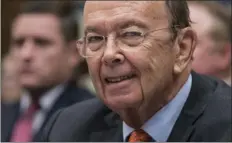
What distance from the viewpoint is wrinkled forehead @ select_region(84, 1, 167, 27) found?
1.59 m

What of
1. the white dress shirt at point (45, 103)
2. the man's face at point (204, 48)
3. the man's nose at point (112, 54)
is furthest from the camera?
the white dress shirt at point (45, 103)

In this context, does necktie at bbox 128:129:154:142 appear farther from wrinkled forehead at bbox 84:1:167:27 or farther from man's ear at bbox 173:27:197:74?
wrinkled forehead at bbox 84:1:167:27

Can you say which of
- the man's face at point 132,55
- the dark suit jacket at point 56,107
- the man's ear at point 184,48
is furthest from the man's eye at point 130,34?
the dark suit jacket at point 56,107

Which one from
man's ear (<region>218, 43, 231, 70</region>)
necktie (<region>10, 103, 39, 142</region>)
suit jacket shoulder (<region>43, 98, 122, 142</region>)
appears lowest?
necktie (<region>10, 103, 39, 142</region>)

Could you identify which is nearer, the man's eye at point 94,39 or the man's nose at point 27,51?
the man's eye at point 94,39

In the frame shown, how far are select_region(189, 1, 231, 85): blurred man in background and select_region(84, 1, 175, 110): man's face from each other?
37.0 inches

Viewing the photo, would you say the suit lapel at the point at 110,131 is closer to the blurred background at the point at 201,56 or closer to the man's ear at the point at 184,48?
the man's ear at the point at 184,48

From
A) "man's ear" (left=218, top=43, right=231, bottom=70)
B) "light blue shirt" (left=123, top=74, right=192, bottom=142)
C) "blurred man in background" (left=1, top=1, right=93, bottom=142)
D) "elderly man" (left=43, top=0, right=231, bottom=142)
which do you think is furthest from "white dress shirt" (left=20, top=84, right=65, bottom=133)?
"light blue shirt" (left=123, top=74, right=192, bottom=142)

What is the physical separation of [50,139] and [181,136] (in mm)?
500

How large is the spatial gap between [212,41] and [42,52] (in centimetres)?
86

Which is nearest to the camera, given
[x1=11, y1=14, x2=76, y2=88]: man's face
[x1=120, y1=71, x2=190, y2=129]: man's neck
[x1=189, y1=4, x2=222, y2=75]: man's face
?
[x1=120, y1=71, x2=190, y2=129]: man's neck

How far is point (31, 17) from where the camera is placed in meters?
2.87

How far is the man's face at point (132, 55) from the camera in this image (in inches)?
62.3

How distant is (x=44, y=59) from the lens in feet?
9.16
